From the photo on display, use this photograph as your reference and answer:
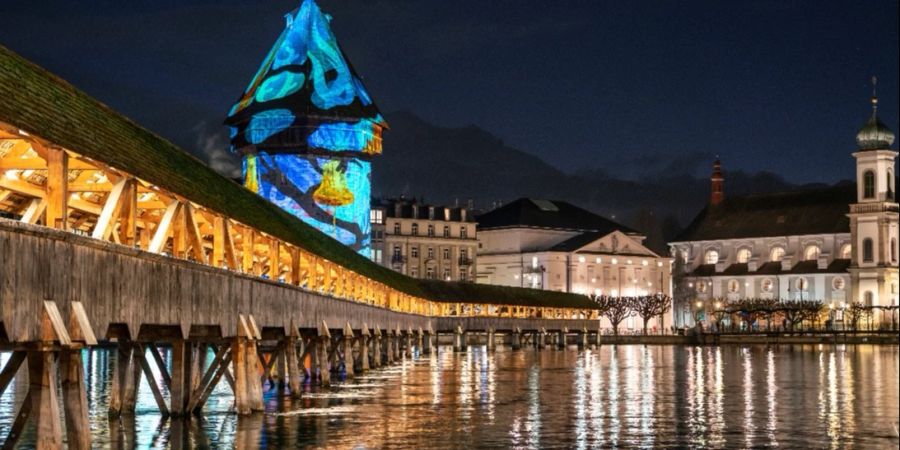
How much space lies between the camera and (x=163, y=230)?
33094 millimetres

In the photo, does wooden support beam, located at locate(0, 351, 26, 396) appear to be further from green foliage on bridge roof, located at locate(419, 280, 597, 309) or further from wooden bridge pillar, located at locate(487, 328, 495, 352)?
wooden bridge pillar, located at locate(487, 328, 495, 352)

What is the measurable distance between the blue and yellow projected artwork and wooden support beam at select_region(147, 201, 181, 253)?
129 metres

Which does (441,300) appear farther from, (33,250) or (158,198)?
(33,250)

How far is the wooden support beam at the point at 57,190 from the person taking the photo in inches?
1043

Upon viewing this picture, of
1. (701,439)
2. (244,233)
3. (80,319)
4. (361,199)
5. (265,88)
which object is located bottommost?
(701,439)

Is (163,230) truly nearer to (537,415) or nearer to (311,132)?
(537,415)

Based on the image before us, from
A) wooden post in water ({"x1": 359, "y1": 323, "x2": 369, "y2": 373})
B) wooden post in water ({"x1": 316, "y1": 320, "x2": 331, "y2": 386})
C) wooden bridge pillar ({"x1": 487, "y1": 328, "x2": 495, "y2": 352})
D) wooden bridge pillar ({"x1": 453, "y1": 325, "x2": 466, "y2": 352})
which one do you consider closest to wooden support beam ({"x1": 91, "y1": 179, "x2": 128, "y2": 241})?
wooden post in water ({"x1": 316, "y1": 320, "x2": 331, "y2": 386})

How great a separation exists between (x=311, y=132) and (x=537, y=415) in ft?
407

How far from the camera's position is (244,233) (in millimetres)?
45562

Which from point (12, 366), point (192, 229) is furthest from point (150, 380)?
point (12, 366)

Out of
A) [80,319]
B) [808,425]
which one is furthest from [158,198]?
[808,425]

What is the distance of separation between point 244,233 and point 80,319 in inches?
752

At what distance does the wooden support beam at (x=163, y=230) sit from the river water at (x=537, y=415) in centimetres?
560

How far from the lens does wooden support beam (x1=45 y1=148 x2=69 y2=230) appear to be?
2650 cm
